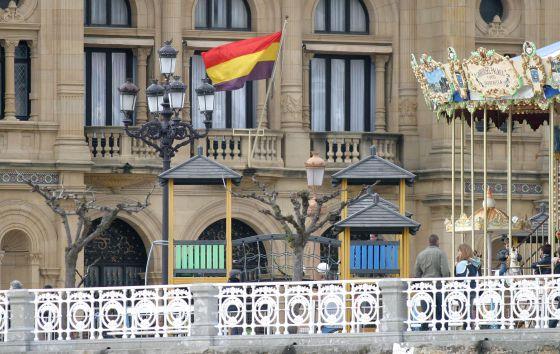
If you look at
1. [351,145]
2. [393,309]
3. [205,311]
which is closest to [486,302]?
[393,309]

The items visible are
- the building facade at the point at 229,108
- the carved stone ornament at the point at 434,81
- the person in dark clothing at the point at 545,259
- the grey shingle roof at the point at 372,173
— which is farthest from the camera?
the building facade at the point at 229,108

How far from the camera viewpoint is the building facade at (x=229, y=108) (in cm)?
6494

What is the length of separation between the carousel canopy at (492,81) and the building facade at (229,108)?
12.0 meters

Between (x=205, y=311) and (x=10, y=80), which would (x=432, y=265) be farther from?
(x=10, y=80)

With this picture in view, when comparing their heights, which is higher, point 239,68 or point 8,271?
point 239,68

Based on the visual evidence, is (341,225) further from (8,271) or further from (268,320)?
(8,271)

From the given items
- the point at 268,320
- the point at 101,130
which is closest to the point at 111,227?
the point at 101,130

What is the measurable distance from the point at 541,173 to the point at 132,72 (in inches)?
378

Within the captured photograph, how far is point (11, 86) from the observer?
6506 cm

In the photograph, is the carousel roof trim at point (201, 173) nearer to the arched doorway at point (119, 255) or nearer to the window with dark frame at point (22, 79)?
the window with dark frame at point (22, 79)

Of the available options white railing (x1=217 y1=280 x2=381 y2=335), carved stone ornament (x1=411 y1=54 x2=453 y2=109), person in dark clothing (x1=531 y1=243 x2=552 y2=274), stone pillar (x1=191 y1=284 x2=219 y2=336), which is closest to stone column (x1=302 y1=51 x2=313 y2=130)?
carved stone ornament (x1=411 y1=54 x2=453 y2=109)

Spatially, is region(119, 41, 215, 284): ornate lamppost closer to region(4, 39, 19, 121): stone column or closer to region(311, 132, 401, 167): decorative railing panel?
region(4, 39, 19, 121): stone column

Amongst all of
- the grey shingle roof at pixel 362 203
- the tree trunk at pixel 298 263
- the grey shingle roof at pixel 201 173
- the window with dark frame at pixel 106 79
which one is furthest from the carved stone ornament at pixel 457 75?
the window with dark frame at pixel 106 79

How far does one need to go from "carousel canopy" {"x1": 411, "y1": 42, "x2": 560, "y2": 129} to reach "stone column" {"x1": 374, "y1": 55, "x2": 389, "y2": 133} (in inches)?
521
